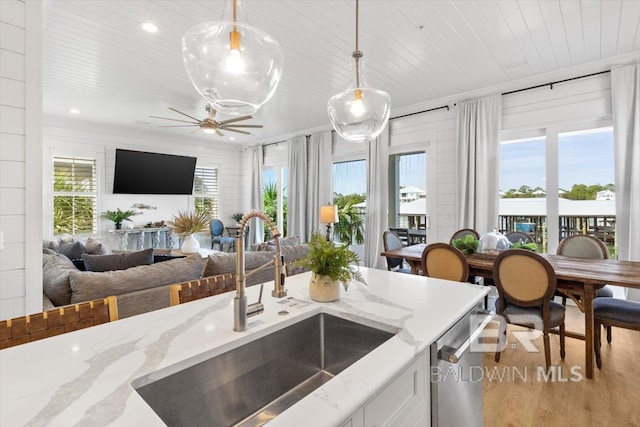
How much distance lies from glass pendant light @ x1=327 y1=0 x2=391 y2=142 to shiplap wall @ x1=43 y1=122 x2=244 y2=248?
5.69 m

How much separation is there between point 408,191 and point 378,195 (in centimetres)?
50

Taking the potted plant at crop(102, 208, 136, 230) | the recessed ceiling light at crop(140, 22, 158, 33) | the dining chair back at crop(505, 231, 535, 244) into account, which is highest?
the recessed ceiling light at crop(140, 22, 158, 33)

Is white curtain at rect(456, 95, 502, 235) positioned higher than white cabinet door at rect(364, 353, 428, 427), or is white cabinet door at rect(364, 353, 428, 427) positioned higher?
white curtain at rect(456, 95, 502, 235)

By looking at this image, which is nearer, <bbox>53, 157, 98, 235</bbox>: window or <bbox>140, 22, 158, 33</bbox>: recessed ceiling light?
<bbox>140, 22, 158, 33</bbox>: recessed ceiling light

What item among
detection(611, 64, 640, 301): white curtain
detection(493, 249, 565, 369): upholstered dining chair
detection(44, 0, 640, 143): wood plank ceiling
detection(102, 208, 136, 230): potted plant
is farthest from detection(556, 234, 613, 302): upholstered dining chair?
detection(102, 208, 136, 230): potted plant

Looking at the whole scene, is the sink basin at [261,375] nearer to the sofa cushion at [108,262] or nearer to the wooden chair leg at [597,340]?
the sofa cushion at [108,262]

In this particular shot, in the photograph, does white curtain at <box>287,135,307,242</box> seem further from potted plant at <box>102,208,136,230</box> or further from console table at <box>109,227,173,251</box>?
potted plant at <box>102,208,136,230</box>

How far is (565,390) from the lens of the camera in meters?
2.18

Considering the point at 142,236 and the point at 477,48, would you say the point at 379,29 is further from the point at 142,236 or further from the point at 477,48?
the point at 142,236

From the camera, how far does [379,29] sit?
289 cm

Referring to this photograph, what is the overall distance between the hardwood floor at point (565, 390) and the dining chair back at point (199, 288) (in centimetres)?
172

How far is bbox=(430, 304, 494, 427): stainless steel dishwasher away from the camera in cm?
110

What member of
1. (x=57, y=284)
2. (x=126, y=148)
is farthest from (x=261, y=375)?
(x=126, y=148)

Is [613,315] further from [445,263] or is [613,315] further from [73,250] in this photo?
[73,250]
